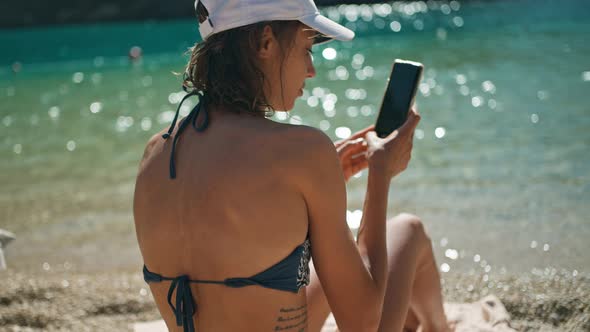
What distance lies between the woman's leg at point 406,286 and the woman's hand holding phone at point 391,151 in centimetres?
28

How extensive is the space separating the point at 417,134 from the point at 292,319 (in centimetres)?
610

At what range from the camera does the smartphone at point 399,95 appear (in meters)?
2.25

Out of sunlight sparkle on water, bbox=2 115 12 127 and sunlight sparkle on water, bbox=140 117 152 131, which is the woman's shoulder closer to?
sunlight sparkle on water, bbox=140 117 152 131

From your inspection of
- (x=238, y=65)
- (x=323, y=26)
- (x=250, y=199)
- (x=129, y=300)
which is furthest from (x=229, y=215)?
(x=129, y=300)

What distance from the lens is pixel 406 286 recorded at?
87.4 inches

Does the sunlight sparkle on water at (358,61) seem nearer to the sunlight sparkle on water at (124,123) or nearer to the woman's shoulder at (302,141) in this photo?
the sunlight sparkle on water at (124,123)

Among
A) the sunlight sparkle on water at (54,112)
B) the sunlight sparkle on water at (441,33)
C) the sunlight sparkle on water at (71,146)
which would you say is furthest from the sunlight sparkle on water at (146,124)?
the sunlight sparkle on water at (441,33)

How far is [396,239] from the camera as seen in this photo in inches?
89.8

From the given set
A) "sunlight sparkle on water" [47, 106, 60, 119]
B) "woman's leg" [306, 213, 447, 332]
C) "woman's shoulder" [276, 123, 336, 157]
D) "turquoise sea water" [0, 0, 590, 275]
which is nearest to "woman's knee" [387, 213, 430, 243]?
"woman's leg" [306, 213, 447, 332]

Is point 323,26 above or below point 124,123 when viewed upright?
above

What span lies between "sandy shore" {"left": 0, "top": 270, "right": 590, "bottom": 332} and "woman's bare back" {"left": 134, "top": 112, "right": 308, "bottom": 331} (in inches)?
68.7

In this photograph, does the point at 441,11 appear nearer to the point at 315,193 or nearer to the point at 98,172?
the point at 98,172

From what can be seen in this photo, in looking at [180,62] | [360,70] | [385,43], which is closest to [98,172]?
[360,70]

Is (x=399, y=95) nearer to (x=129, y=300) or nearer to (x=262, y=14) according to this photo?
(x=262, y=14)
